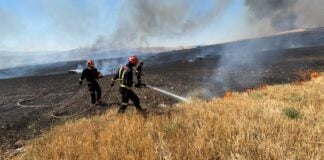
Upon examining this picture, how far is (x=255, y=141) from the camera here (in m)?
6.23

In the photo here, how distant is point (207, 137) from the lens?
22.4 ft

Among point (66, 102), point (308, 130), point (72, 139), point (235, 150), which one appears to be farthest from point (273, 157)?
point (66, 102)

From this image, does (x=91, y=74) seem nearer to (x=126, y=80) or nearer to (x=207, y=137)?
(x=126, y=80)

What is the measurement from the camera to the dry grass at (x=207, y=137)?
232 inches

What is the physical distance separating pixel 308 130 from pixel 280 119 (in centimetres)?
112

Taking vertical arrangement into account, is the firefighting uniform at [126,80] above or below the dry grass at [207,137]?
above

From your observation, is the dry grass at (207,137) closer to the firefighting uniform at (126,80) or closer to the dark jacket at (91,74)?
the firefighting uniform at (126,80)

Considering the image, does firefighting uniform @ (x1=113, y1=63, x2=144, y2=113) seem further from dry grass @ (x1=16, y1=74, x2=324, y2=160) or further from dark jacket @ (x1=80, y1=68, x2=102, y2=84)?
dark jacket @ (x1=80, y1=68, x2=102, y2=84)

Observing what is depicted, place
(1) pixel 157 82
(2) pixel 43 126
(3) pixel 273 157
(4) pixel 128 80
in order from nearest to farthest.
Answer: (3) pixel 273 157, (4) pixel 128 80, (2) pixel 43 126, (1) pixel 157 82

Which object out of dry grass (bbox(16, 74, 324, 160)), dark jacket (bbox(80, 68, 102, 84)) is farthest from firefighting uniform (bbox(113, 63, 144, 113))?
dark jacket (bbox(80, 68, 102, 84))

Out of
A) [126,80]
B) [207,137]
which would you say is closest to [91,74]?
[126,80]

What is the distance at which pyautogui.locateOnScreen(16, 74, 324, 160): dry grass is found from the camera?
19.3ft

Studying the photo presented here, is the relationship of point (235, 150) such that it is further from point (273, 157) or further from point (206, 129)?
point (206, 129)

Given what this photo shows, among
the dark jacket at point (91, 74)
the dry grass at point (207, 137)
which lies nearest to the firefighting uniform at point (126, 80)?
the dry grass at point (207, 137)
